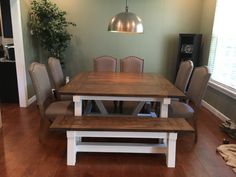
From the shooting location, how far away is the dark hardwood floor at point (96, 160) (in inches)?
90.3

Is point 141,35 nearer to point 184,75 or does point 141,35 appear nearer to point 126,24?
point 184,75

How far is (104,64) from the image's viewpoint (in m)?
4.15

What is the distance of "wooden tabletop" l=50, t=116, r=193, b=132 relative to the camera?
229 centimetres

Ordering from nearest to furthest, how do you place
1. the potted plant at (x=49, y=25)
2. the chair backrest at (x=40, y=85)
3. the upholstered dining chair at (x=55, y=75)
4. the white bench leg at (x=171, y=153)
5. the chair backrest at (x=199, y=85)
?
the white bench leg at (x=171, y=153) → the chair backrest at (x=40, y=85) → the chair backrest at (x=199, y=85) → the upholstered dining chair at (x=55, y=75) → the potted plant at (x=49, y=25)

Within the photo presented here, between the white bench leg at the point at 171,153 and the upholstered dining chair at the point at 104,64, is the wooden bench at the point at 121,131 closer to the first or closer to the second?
the white bench leg at the point at 171,153

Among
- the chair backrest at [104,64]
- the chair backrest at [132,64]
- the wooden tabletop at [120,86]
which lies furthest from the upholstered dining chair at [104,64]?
the wooden tabletop at [120,86]

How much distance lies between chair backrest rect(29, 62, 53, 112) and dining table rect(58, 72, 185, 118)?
31 cm

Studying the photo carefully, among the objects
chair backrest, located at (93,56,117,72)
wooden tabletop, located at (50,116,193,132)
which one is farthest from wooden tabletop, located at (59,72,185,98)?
chair backrest, located at (93,56,117,72)

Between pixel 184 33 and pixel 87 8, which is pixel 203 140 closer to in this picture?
pixel 184 33

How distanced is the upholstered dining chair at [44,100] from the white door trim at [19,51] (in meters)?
1.29

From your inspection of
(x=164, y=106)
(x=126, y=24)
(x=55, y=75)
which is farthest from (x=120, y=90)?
(x=55, y=75)

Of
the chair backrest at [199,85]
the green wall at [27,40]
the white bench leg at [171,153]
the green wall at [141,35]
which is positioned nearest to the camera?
the white bench leg at [171,153]

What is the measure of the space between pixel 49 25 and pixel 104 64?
4.53ft

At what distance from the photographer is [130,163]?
2.47m
